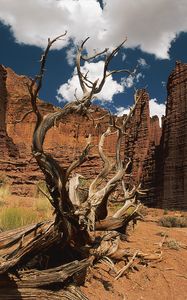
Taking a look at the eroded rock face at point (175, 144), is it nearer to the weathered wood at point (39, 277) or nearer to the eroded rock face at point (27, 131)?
the eroded rock face at point (27, 131)

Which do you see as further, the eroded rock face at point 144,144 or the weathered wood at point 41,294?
the eroded rock face at point 144,144

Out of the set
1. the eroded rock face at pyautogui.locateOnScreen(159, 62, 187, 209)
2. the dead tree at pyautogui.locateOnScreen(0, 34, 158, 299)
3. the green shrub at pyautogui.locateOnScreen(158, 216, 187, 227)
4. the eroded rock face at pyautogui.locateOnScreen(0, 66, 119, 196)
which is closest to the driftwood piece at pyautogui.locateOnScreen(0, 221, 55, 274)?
the dead tree at pyautogui.locateOnScreen(0, 34, 158, 299)

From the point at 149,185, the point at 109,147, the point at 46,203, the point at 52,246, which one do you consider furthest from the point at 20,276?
the point at 109,147

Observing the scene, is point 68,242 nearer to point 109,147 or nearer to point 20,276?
point 20,276

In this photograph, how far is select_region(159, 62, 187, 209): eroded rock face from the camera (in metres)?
29.7

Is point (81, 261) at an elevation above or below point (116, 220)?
below

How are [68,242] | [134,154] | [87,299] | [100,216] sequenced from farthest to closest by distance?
1. [134,154]
2. [100,216]
3. [68,242]
4. [87,299]

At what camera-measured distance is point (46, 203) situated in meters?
12.1

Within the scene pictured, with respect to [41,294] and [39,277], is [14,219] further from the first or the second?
[41,294]

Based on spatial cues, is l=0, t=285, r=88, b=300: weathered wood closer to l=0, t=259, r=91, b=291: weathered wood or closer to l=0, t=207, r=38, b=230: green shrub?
l=0, t=259, r=91, b=291: weathered wood

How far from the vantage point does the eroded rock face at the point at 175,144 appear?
29.7 meters

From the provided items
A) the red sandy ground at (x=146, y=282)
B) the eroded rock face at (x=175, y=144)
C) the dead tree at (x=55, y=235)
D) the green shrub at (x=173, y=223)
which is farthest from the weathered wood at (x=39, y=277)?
the eroded rock face at (x=175, y=144)

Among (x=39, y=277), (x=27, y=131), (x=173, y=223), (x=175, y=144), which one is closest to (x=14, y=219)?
(x=39, y=277)

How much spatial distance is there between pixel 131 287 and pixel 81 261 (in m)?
1.23
